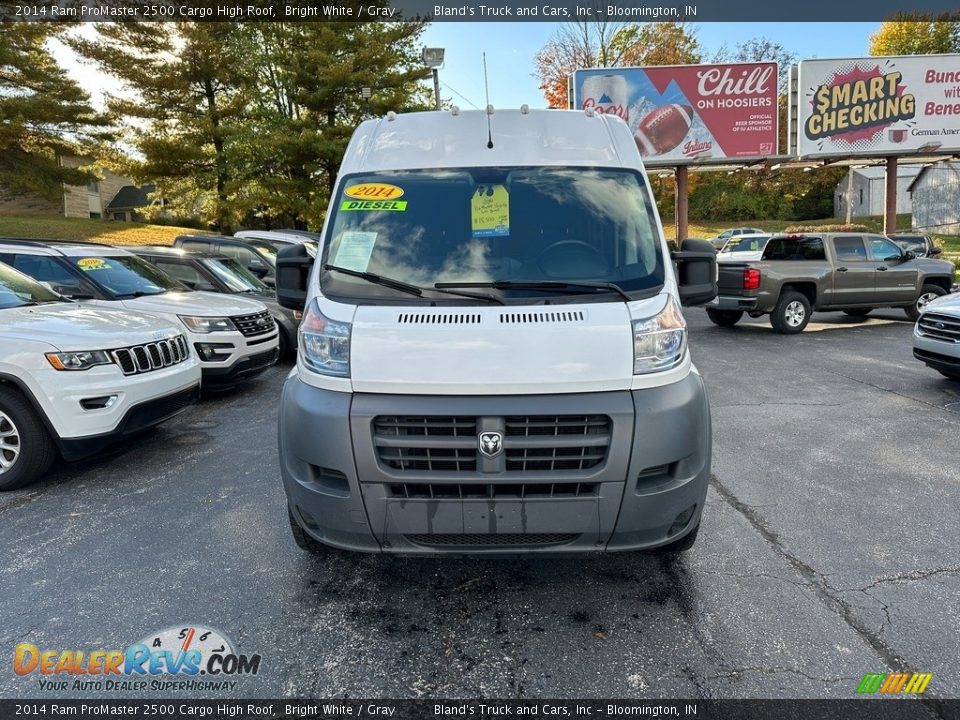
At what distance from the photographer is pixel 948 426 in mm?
5793

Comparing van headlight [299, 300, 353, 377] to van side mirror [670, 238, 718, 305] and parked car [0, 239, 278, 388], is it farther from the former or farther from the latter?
parked car [0, 239, 278, 388]

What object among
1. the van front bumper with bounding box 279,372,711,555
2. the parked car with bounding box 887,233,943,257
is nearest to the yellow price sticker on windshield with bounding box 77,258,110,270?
the van front bumper with bounding box 279,372,711,555

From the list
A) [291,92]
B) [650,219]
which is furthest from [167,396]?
[291,92]

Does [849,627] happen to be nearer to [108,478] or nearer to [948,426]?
[948,426]

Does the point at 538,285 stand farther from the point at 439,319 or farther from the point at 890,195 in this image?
the point at 890,195

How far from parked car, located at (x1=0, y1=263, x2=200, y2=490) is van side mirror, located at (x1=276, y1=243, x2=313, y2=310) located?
189 cm

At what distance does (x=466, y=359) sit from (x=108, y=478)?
12.6ft

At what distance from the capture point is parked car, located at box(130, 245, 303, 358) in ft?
29.4

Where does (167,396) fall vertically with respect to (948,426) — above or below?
above

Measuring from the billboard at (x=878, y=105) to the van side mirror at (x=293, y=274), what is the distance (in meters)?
22.8

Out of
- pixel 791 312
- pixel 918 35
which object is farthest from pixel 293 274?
pixel 918 35

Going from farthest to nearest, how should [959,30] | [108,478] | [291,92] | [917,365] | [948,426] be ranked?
[959,30] < [291,92] < [917,365] < [948,426] < [108,478]

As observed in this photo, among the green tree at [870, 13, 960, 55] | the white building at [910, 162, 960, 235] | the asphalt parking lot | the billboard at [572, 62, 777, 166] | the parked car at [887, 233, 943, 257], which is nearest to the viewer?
the asphalt parking lot

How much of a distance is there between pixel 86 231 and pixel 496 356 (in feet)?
111
